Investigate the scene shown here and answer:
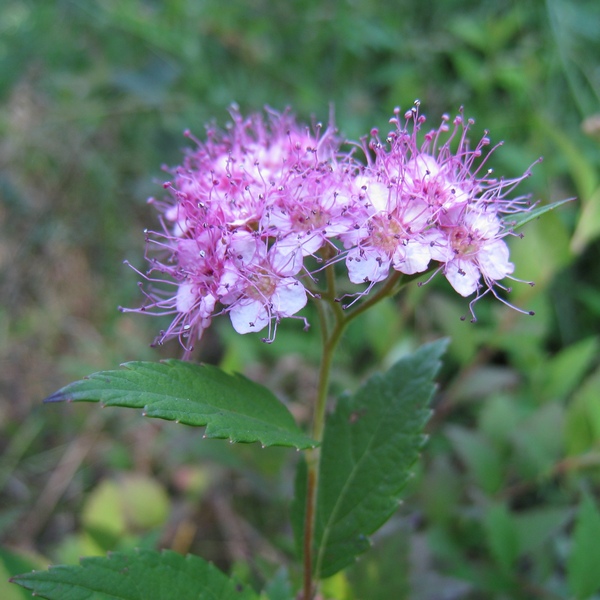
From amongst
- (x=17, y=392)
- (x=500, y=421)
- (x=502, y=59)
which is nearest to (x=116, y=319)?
(x=17, y=392)

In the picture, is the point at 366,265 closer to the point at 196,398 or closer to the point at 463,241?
the point at 463,241

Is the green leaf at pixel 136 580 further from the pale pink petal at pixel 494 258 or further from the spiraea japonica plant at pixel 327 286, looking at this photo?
the pale pink petal at pixel 494 258

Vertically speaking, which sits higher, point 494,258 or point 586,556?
point 494,258

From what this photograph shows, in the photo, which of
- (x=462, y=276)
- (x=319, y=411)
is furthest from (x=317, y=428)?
(x=462, y=276)

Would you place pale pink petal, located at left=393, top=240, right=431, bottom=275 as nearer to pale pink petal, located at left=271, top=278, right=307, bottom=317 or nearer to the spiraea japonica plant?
the spiraea japonica plant

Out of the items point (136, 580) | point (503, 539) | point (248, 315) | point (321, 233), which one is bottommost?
point (136, 580)

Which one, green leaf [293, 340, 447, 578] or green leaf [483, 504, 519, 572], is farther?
green leaf [483, 504, 519, 572]

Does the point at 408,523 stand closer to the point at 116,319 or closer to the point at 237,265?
the point at 237,265

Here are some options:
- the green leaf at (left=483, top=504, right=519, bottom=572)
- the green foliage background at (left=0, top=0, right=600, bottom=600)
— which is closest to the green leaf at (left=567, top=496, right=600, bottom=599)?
Result: the green foliage background at (left=0, top=0, right=600, bottom=600)
